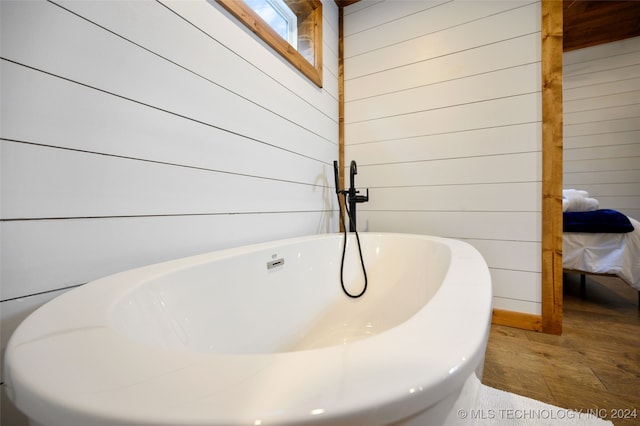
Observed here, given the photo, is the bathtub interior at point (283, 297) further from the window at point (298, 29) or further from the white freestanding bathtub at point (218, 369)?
the window at point (298, 29)

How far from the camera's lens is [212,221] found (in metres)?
0.94

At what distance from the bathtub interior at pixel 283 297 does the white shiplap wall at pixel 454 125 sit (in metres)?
0.52

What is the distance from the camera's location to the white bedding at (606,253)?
5.20 ft

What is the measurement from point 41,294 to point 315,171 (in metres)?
1.29

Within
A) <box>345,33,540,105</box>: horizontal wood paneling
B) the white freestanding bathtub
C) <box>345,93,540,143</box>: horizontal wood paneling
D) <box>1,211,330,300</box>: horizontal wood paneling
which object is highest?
<box>345,33,540,105</box>: horizontal wood paneling

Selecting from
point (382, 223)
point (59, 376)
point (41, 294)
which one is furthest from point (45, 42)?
point (382, 223)

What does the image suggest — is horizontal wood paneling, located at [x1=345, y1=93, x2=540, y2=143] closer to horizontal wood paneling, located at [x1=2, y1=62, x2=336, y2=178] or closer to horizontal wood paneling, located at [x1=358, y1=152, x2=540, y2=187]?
horizontal wood paneling, located at [x1=358, y1=152, x2=540, y2=187]

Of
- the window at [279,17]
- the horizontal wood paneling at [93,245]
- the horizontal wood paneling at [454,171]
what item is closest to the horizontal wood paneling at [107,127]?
the horizontal wood paneling at [93,245]

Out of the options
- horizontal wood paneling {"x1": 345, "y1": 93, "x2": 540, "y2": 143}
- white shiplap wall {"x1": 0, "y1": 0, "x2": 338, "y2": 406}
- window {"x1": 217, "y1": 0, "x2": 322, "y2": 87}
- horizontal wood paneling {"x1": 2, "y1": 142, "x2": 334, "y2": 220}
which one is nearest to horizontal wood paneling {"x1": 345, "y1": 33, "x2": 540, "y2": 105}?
horizontal wood paneling {"x1": 345, "y1": 93, "x2": 540, "y2": 143}

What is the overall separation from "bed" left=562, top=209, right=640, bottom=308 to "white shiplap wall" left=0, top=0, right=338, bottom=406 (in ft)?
6.79

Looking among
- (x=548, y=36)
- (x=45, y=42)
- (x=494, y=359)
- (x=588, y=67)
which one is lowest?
(x=494, y=359)

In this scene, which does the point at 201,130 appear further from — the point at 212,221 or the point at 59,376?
the point at 59,376

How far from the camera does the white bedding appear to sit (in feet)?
5.20

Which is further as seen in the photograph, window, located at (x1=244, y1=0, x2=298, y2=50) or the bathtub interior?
window, located at (x1=244, y1=0, x2=298, y2=50)
